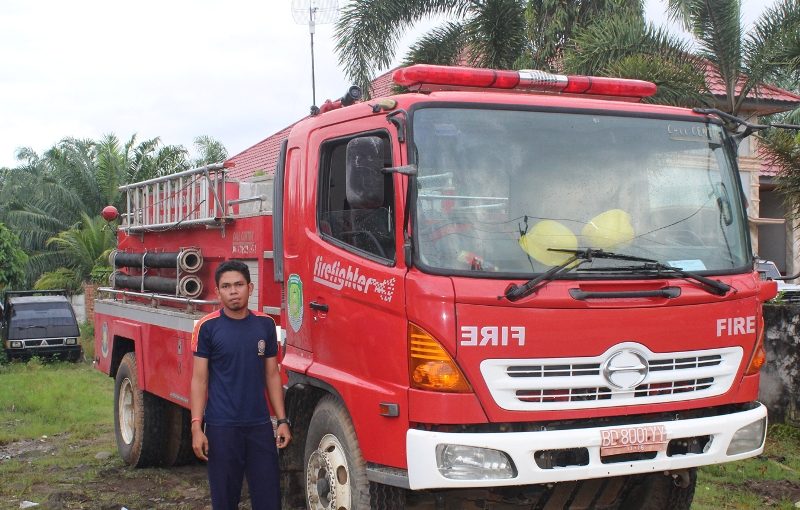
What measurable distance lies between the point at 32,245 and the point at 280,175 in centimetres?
2381

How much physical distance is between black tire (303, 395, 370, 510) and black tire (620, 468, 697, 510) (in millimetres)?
1752

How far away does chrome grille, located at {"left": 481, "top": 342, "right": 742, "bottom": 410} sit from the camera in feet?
13.8

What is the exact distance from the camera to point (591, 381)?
430cm

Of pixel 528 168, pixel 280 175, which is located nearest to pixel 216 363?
pixel 280 175

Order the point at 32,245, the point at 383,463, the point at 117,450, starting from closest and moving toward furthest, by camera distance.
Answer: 1. the point at 383,463
2. the point at 117,450
3. the point at 32,245

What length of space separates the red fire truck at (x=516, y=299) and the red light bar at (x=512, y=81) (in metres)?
0.01

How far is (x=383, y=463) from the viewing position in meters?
4.38

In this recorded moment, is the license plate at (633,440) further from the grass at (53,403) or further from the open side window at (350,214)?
the grass at (53,403)

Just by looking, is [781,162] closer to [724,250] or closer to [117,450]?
[724,250]

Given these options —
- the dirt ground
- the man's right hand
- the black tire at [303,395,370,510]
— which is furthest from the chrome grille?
the dirt ground

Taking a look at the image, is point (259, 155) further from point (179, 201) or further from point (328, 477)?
point (328, 477)

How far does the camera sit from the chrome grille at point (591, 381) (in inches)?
165

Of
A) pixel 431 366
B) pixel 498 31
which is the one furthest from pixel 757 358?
pixel 498 31

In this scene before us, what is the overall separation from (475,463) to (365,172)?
4.79 ft
